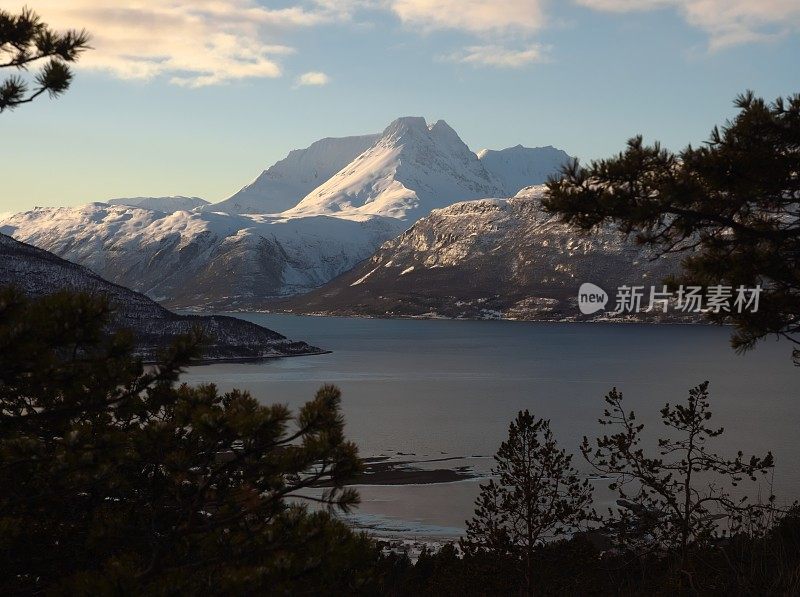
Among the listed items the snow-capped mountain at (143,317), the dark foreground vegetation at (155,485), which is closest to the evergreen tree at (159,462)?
the dark foreground vegetation at (155,485)

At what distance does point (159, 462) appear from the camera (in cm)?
960

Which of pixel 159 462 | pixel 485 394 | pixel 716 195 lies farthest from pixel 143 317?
pixel 159 462

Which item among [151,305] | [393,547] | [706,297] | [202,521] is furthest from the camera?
[151,305]

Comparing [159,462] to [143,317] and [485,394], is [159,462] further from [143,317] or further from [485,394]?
[143,317]

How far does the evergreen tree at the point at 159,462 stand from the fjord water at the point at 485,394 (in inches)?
1561

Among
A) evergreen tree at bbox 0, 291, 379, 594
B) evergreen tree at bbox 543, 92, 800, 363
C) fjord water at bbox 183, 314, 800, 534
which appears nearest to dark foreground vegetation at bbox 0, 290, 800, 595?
evergreen tree at bbox 0, 291, 379, 594

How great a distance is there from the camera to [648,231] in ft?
49.4

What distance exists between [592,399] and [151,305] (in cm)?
11061

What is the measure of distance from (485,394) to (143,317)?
9168cm

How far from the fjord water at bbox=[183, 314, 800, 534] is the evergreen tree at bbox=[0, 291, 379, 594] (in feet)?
130

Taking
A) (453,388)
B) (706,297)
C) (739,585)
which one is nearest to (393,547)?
(706,297)

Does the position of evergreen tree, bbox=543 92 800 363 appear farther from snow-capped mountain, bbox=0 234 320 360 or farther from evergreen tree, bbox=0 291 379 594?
snow-capped mountain, bbox=0 234 320 360

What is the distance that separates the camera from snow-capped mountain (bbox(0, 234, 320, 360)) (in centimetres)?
16438

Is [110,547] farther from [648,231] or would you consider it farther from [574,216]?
[648,231]
